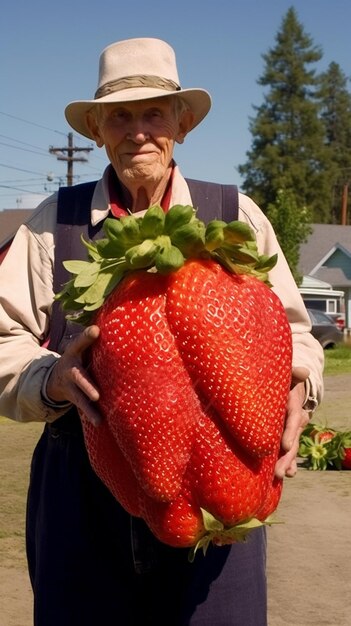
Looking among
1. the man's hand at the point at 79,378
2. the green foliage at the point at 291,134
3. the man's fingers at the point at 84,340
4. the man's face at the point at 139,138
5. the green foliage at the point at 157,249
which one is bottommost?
the man's hand at the point at 79,378

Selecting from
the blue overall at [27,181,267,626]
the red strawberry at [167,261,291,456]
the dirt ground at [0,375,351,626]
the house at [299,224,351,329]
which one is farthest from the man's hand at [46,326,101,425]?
the house at [299,224,351,329]

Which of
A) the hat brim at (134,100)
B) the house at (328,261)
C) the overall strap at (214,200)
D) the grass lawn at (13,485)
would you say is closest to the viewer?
the hat brim at (134,100)

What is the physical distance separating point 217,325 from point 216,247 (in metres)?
0.16

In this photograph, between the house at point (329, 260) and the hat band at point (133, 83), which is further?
the house at point (329, 260)

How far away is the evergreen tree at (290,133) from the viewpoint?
66438mm

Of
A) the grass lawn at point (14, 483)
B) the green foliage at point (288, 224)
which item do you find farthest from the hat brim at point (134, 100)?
the green foliage at point (288, 224)

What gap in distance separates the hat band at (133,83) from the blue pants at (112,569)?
2.75 feet

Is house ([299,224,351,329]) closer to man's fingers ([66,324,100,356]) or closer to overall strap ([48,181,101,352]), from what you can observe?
overall strap ([48,181,101,352])

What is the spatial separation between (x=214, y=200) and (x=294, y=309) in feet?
1.17

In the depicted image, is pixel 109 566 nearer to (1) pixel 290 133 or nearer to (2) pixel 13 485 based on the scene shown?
(2) pixel 13 485

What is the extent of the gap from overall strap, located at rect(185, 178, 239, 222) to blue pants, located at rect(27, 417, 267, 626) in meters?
0.64

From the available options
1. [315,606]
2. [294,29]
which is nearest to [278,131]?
[294,29]

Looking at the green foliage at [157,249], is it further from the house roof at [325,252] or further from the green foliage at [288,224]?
the house roof at [325,252]

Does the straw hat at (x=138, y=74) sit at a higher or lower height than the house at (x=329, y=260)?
lower
